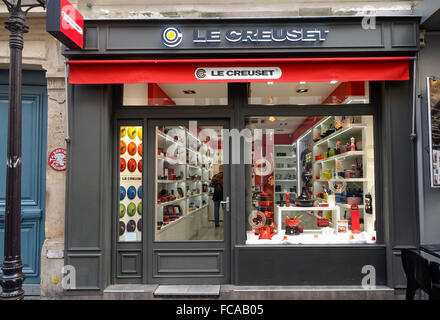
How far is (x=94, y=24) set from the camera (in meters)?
5.40

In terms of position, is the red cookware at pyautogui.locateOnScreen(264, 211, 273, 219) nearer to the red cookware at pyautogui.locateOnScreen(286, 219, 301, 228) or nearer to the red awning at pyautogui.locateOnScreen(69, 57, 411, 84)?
the red cookware at pyautogui.locateOnScreen(286, 219, 301, 228)

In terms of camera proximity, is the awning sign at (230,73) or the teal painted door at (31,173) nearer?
the awning sign at (230,73)

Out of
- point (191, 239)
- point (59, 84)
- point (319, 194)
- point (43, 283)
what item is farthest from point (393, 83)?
point (43, 283)

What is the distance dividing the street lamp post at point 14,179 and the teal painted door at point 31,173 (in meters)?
2.13

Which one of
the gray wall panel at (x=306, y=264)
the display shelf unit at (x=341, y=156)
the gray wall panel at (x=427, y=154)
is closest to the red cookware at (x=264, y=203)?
the gray wall panel at (x=306, y=264)

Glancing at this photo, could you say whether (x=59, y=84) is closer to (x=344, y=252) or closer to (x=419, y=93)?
(x=344, y=252)

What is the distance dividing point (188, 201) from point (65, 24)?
319 centimetres

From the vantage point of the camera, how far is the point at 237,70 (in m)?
5.38

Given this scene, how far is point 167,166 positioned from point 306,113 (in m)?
2.44

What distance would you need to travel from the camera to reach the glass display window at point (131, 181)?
19.2ft

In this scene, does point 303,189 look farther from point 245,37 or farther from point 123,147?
point 123,147

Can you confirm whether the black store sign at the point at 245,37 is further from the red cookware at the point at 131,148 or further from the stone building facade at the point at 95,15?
the red cookware at the point at 131,148

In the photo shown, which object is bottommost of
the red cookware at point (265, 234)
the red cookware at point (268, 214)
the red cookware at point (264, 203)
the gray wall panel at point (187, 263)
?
the gray wall panel at point (187, 263)

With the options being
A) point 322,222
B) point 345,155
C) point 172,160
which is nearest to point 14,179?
point 172,160
